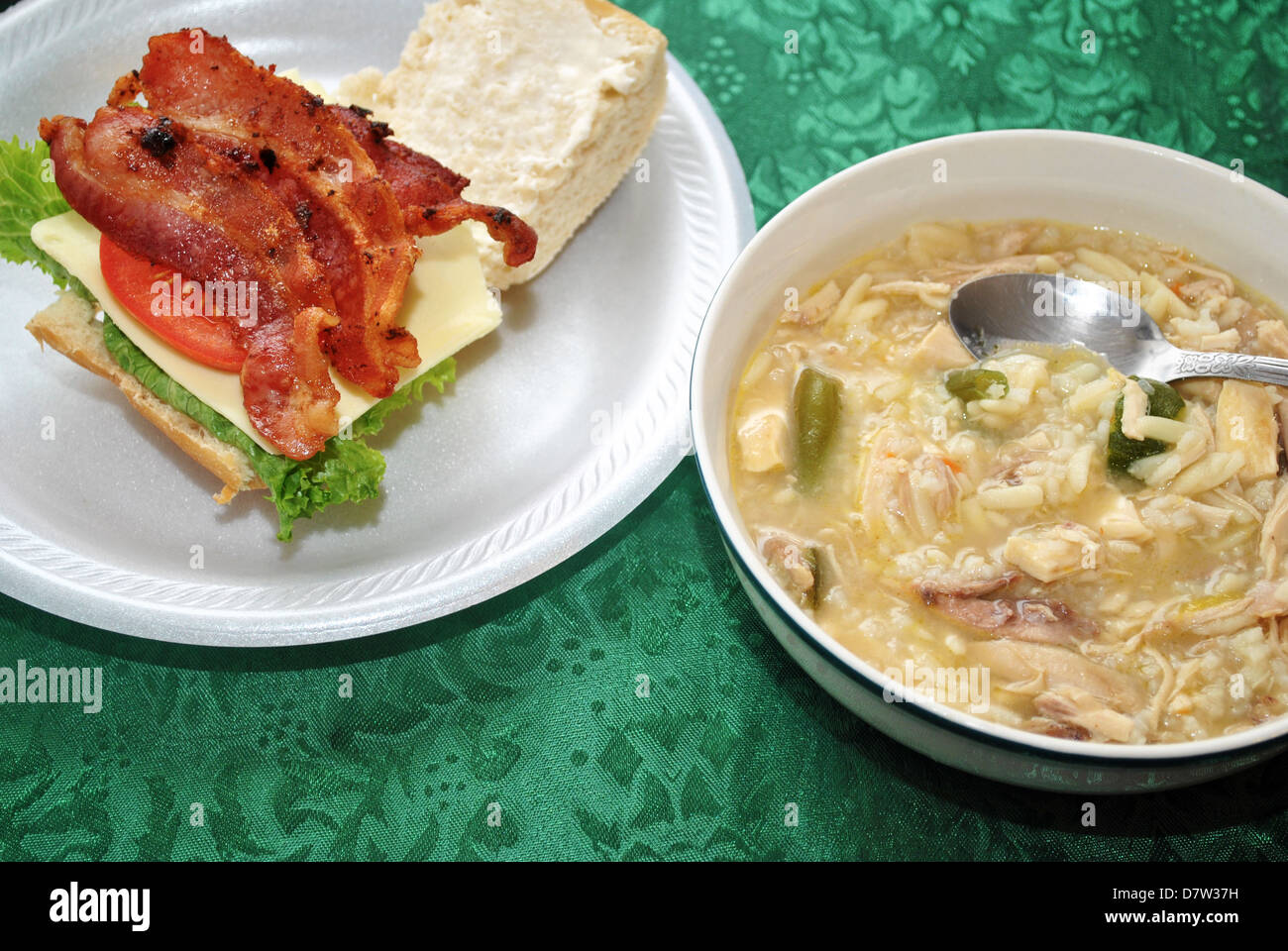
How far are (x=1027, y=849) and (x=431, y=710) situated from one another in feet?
4.74

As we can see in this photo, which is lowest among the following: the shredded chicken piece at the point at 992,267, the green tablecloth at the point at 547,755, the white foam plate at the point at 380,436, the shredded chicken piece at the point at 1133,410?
the green tablecloth at the point at 547,755

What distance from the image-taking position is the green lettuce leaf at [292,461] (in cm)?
290

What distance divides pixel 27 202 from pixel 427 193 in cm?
112

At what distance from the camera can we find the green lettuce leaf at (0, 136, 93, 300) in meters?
3.08

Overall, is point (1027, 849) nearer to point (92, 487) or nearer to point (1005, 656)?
point (1005, 656)

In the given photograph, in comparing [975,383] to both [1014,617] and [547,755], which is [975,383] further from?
[547,755]

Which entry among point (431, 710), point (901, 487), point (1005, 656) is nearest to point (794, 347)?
point (901, 487)

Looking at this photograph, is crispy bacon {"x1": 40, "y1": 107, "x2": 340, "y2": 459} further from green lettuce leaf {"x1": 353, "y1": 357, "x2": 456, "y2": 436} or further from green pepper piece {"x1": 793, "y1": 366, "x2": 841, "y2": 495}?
green pepper piece {"x1": 793, "y1": 366, "x2": 841, "y2": 495}

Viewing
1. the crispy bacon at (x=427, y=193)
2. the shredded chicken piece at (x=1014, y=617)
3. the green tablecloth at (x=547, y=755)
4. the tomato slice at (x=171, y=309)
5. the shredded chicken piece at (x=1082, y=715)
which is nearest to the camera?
the shredded chicken piece at (x=1082, y=715)

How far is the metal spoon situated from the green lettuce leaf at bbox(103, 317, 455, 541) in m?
1.51

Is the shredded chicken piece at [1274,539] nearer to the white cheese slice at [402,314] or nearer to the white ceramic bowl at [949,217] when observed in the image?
the white ceramic bowl at [949,217]

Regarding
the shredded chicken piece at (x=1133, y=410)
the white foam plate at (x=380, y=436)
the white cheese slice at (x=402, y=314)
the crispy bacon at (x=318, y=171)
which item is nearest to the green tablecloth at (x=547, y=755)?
the white foam plate at (x=380, y=436)

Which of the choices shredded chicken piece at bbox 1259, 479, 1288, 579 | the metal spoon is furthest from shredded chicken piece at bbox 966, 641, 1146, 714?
→ the metal spoon

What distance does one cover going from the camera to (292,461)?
9.47 ft
